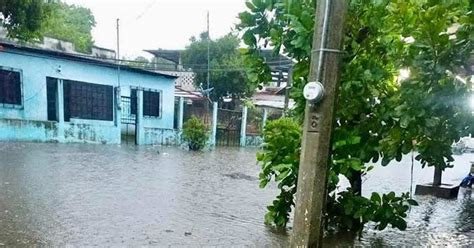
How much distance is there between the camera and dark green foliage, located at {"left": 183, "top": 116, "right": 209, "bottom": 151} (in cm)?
1847

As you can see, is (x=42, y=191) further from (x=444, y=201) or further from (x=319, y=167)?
(x=444, y=201)

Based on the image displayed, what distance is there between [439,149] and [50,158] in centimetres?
1045

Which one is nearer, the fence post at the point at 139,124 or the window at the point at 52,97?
the window at the point at 52,97

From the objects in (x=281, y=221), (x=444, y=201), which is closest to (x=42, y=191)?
(x=281, y=221)

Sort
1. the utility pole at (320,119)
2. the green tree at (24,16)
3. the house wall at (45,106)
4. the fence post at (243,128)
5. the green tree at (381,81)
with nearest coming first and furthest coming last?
the utility pole at (320,119) → the green tree at (381,81) → the green tree at (24,16) → the house wall at (45,106) → the fence post at (243,128)

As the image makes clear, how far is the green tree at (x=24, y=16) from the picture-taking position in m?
9.07

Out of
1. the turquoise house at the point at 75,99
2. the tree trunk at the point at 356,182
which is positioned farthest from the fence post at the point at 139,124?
the tree trunk at the point at 356,182

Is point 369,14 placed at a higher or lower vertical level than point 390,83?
higher

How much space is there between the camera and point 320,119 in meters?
2.32

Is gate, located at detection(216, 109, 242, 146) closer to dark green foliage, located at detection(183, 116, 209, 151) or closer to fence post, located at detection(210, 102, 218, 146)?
fence post, located at detection(210, 102, 218, 146)

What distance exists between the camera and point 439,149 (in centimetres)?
421

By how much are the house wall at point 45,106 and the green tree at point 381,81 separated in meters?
12.7

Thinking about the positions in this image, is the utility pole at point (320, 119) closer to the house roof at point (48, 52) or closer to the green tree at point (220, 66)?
the house roof at point (48, 52)

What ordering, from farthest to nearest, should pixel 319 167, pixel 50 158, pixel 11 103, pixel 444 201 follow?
pixel 11 103, pixel 50 158, pixel 444 201, pixel 319 167
